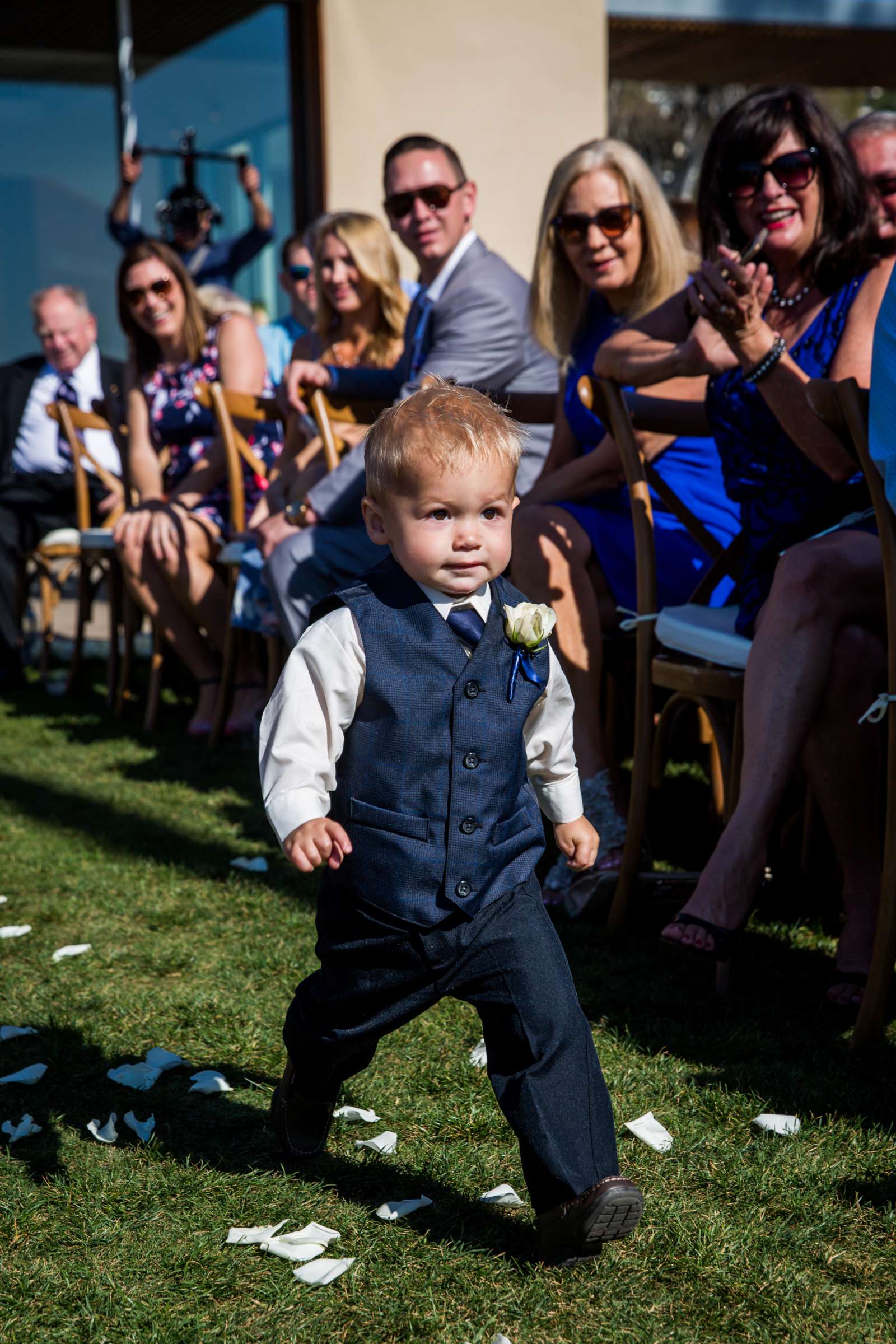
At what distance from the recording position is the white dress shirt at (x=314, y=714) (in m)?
1.91

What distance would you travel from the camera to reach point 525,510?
13.1ft

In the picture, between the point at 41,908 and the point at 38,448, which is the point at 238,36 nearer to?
the point at 38,448

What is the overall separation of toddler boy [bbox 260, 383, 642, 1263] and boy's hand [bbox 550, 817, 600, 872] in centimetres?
10

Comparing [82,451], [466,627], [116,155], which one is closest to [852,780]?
[466,627]

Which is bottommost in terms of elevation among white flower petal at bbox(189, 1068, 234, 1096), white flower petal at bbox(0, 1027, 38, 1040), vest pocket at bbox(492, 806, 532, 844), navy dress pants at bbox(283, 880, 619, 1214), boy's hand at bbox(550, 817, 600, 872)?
A: white flower petal at bbox(0, 1027, 38, 1040)

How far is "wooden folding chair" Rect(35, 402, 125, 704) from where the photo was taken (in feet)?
23.1

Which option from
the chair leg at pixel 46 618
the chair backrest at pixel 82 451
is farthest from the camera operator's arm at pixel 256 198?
the chair leg at pixel 46 618

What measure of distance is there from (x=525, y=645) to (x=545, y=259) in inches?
101

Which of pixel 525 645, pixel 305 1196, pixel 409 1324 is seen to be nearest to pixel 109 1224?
pixel 305 1196

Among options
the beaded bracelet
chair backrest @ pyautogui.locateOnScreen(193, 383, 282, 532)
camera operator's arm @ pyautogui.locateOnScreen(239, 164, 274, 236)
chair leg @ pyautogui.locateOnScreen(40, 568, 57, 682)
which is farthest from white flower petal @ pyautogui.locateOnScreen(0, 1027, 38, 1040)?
camera operator's arm @ pyautogui.locateOnScreen(239, 164, 274, 236)

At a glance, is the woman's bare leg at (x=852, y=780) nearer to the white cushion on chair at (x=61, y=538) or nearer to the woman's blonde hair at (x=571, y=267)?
the woman's blonde hair at (x=571, y=267)

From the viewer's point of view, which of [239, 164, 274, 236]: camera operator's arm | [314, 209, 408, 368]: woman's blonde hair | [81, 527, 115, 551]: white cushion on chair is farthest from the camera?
[239, 164, 274, 236]: camera operator's arm

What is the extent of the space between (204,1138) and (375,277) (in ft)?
12.7

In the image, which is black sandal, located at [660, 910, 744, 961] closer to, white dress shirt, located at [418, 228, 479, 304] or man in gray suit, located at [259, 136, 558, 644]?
man in gray suit, located at [259, 136, 558, 644]
